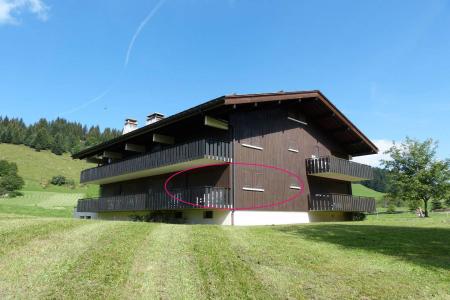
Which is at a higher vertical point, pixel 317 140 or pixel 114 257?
pixel 317 140

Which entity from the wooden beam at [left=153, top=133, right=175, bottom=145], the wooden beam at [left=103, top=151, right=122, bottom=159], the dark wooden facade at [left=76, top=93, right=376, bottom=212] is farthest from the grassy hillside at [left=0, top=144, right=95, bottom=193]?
the wooden beam at [left=153, top=133, right=175, bottom=145]

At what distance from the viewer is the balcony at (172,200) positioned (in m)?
18.3

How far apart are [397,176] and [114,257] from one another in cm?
3654

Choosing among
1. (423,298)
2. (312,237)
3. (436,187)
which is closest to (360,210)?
(436,187)

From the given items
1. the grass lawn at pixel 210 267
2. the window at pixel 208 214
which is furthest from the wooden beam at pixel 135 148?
the grass lawn at pixel 210 267

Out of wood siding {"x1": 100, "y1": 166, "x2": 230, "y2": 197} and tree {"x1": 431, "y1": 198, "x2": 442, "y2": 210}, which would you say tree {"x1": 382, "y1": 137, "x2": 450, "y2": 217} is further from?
wood siding {"x1": 100, "y1": 166, "x2": 230, "y2": 197}

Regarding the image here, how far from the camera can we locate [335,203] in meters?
25.1

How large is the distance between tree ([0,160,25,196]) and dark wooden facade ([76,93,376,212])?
52.7 meters

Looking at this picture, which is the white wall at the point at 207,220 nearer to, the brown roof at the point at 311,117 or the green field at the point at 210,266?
the brown roof at the point at 311,117

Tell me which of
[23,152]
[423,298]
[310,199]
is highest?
[23,152]

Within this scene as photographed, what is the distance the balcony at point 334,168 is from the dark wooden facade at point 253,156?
7 cm

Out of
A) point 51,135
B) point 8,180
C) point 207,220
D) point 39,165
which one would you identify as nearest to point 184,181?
point 207,220

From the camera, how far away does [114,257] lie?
7883 millimetres

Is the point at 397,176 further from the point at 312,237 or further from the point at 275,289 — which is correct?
the point at 275,289
